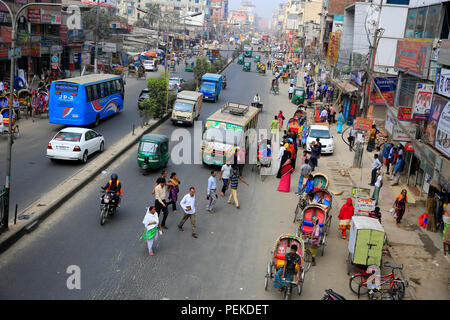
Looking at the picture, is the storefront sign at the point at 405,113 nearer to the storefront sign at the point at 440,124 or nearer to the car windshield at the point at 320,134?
the storefront sign at the point at 440,124

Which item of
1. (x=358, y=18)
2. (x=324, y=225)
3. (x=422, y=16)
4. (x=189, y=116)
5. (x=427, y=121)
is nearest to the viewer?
(x=324, y=225)

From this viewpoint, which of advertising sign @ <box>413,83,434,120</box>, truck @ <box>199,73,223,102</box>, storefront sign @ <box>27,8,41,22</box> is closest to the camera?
advertising sign @ <box>413,83,434,120</box>

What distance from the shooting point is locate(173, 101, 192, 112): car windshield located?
32.7m

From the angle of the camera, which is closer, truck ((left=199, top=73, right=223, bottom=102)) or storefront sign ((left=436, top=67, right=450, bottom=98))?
storefront sign ((left=436, top=67, right=450, bottom=98))

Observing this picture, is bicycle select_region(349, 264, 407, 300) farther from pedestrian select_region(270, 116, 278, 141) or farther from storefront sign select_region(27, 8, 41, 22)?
storefront sign select_region(27, 8, 41, 22)

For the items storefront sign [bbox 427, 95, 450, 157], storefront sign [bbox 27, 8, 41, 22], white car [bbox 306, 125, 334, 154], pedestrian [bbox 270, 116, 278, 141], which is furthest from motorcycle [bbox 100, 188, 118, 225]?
storefront sign [bbox 27, 8, 41, 22]

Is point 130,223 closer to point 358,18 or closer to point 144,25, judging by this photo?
point 358,18

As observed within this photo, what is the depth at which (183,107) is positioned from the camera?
32.8 metres

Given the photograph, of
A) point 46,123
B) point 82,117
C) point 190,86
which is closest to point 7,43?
point 46,123

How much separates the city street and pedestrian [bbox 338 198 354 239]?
43 cm

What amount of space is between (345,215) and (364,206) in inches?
42.1

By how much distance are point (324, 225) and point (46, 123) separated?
20.3m

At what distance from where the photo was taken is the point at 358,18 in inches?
1775

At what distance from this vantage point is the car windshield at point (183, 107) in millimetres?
32675
